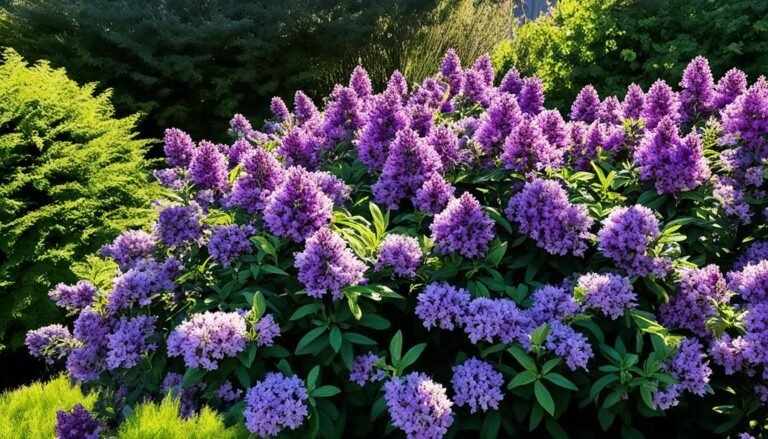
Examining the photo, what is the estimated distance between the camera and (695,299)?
8.24 ft

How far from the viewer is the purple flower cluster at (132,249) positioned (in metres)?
3.09

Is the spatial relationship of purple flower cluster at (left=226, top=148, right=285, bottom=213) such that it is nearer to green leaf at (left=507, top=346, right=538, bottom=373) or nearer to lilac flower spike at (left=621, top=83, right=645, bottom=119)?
green leaf at (left=507, top=346, right=538, bottom=373)

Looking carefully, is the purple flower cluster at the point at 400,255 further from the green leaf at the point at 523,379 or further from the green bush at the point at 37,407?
the green bush at the point at 37,407

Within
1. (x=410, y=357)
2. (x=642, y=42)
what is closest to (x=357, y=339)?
(x=410, y=357)

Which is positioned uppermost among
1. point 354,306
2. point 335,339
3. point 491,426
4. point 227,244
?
point 227,244

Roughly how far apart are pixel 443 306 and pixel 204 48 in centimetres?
726

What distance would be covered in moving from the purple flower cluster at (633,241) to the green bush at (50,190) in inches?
141

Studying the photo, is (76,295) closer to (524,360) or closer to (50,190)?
(50,190)

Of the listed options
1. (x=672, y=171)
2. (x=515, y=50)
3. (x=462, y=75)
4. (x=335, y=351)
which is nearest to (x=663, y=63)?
(x=515, y=50)

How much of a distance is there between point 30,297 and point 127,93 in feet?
15.5

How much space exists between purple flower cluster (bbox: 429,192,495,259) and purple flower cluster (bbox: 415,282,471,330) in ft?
0.72

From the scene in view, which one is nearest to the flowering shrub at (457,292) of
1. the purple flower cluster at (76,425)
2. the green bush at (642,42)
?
the purple flower cluster at (76,425)

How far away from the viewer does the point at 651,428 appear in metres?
2.77

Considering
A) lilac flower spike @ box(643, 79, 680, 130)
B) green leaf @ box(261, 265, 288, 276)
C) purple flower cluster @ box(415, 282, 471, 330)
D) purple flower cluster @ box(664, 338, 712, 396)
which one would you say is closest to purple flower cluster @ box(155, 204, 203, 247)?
green leaf @ box(261, 265, 288, 276)
